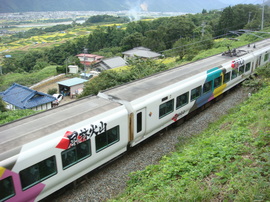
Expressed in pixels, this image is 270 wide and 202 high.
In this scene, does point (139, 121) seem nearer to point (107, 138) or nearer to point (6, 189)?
point (107, 138)

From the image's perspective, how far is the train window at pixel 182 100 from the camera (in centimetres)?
1006

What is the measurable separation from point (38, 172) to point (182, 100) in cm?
624

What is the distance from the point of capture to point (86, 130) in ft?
22.1

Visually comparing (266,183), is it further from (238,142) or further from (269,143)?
(238,142)

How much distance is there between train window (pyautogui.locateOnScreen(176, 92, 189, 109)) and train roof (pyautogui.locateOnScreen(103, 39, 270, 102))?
0.65 m

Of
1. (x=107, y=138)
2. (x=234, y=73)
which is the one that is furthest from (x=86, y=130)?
(x=234, y=73)

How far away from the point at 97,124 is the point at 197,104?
5723 millimetres

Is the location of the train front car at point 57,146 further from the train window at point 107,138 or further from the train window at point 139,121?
the train window at point 139,121

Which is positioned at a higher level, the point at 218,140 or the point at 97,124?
the point at 97,124

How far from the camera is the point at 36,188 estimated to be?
231 inches

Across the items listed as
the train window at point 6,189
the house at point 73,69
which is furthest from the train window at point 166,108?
the house at point 73,69

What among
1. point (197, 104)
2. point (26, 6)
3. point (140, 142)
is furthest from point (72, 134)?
point (26, 6)

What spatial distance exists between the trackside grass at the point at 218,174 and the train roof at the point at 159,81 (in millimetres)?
2709

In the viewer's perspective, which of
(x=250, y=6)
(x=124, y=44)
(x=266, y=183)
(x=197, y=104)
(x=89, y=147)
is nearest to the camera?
(x=266, y=183)
